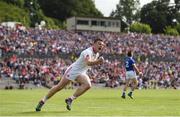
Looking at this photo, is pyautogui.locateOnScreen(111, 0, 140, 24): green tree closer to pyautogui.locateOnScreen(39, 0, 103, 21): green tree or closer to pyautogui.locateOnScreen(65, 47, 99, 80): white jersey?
pyautogui.locateOnScreen(39, 0, 103, 21): green tree

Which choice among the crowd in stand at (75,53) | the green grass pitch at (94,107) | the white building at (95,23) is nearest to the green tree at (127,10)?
the white building at (95,23)

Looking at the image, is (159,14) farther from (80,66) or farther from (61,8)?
(80,66)

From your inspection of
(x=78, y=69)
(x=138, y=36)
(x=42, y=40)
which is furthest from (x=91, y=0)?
(x=78, y=69)

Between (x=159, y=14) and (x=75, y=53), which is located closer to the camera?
(x=75, y=53)

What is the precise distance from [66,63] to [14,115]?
40249mm

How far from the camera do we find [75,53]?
2274 inches

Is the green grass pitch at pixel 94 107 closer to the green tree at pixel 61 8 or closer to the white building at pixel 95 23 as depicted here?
the white building at pixel 95 23

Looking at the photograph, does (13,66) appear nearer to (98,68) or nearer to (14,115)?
(98,68)

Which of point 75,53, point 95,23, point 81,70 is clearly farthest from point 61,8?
point 81,70

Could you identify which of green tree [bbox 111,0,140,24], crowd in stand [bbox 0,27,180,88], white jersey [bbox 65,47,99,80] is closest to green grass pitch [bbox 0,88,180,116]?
white jersey [bbox 65,47,99,80]

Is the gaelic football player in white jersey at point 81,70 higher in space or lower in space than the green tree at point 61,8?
lower

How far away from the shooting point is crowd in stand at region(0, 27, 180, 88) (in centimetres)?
4912

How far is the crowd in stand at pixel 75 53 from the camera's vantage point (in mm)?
49119

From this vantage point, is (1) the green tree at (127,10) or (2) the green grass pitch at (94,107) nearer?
(2) the green grass pitch at (94,107)
